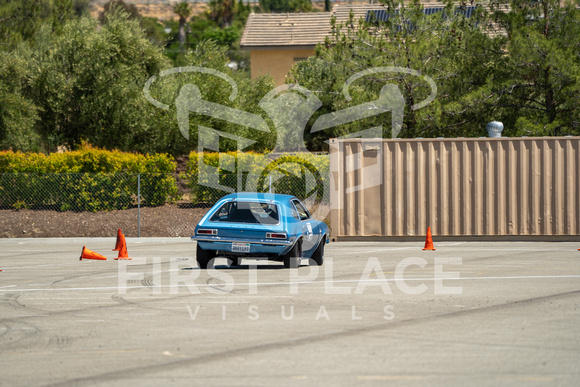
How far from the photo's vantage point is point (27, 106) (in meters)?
29.8

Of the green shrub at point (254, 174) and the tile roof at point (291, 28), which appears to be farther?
the tile roof at point (291, 28)

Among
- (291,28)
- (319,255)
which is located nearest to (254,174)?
(319,255)

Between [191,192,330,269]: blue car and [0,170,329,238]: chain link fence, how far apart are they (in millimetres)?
9131

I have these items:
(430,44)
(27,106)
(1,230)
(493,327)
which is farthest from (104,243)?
(493,327)

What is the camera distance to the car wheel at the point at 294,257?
46.8 ft

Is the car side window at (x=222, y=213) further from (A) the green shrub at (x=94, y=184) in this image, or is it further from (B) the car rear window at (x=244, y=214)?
(A) the green shrub at (x=94, y=184)

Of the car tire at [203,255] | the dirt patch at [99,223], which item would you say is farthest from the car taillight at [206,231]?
the dirt patch at [99,223]

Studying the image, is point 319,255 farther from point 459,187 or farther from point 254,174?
point 254,174

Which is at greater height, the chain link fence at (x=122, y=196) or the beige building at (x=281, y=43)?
the beige building at (x=281, y=43)

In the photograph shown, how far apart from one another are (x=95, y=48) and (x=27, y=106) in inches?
143

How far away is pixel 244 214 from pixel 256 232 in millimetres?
996

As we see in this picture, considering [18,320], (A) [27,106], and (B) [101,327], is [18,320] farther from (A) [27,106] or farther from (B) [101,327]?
(A) [27,106]

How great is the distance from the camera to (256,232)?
14.0m

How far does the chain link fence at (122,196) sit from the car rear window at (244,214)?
29.6 ft
